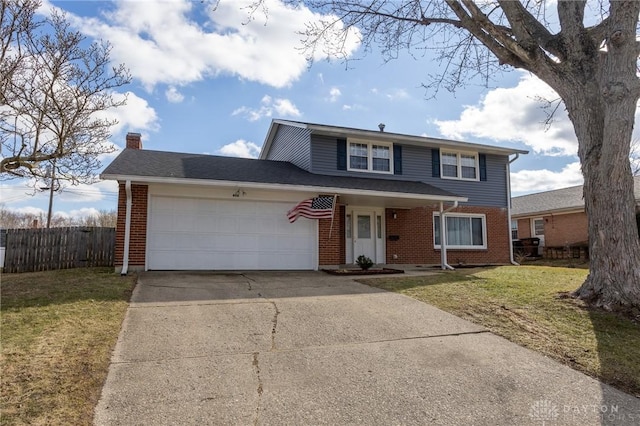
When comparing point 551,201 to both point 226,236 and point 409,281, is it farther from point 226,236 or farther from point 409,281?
point 226,236

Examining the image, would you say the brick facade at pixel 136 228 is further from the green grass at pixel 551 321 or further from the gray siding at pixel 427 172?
the green grass at pixel 551 321

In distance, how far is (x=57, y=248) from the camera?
1296 cm

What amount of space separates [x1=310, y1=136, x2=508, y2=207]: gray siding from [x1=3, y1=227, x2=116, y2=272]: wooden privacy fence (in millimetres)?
7358

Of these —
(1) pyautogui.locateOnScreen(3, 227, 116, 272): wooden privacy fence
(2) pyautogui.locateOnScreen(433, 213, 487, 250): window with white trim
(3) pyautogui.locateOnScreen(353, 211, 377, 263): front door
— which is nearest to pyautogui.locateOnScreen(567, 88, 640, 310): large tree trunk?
(3) pyautogui.locateOnScreen(353, 211, 377, 263): front door

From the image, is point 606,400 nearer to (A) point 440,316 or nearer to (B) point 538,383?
(B) point 538,383

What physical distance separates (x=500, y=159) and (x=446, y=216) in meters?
3.84

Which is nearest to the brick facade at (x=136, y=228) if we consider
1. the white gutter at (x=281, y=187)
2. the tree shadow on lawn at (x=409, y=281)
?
the white gutter at (x=281, y=187)

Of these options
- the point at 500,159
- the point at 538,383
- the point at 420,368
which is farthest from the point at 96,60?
the point at 500,159

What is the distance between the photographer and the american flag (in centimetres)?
1179

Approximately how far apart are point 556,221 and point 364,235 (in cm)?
1392

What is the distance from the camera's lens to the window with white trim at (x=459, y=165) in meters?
16.6

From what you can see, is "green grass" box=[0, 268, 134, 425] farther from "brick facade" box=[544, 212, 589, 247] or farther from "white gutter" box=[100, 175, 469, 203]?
"brick facade" box=[544, 212, 589, 247]

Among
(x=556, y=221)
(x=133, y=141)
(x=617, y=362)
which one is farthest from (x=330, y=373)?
(x=556, y=221)

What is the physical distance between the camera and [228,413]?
3.37m
